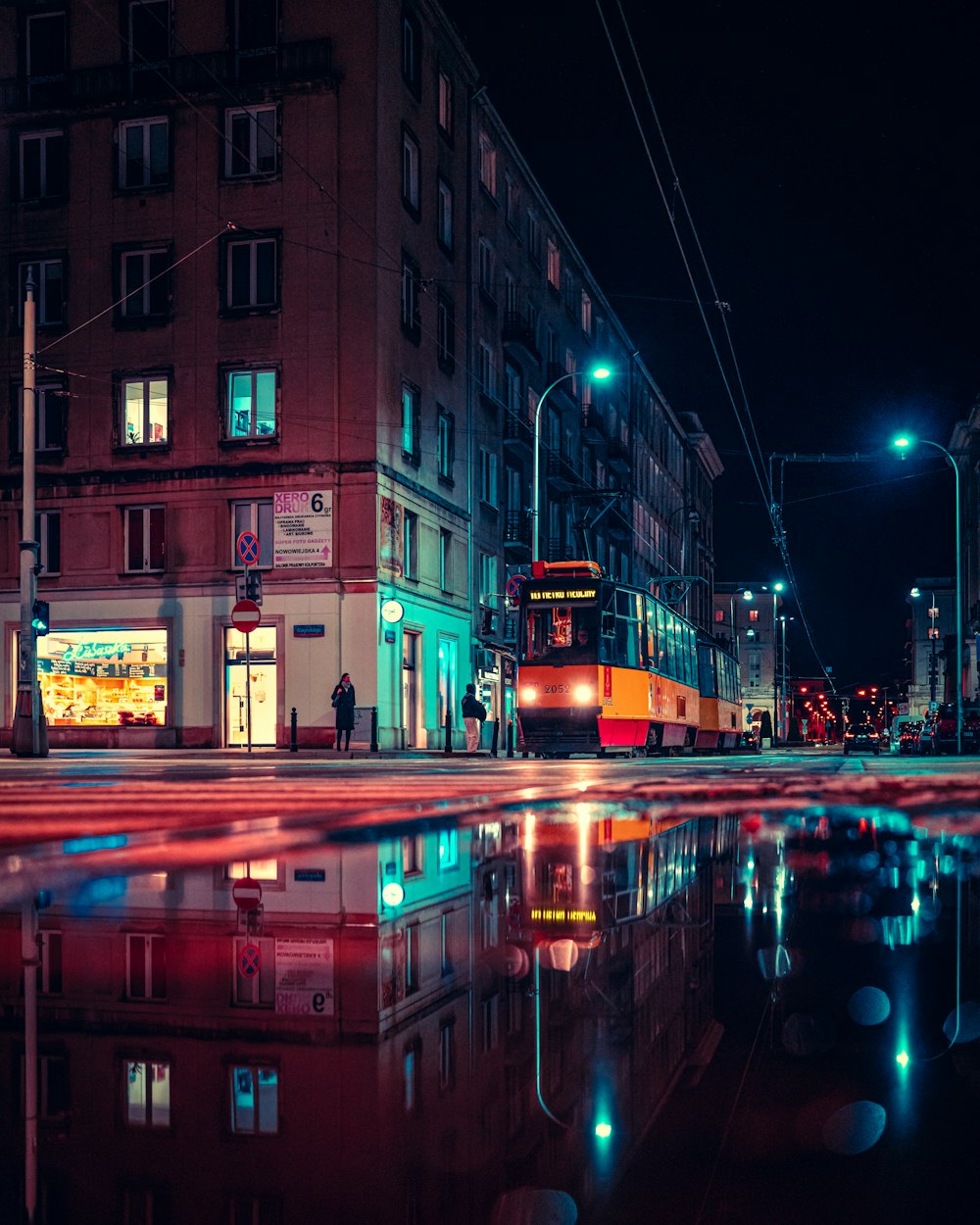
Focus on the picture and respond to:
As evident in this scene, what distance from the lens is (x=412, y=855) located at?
7.36 metres

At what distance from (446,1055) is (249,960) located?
127cm

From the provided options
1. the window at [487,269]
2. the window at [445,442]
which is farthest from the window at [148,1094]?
the window at [487,269]

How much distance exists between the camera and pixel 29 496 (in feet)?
93.4

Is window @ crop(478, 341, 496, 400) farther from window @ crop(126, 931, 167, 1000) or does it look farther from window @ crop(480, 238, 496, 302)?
window @ crop(126, 931, 167, 1000)

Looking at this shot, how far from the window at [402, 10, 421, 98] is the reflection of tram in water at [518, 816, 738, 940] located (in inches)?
1304

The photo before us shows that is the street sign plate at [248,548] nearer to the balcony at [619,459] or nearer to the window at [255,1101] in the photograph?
the window at [255,1101]

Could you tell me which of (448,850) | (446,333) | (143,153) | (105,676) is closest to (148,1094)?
(448,850)

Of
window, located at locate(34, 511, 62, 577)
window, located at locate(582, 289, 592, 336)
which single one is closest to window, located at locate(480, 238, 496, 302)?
window, located at locate(582, 289, 592, 336)

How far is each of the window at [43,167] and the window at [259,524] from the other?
1009cm

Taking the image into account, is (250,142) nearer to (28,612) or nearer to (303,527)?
(303,527)

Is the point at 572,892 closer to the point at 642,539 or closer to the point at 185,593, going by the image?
the point at 185,593

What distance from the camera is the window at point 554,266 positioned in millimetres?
56156

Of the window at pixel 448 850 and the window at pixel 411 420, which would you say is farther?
the window at pixel 411 420

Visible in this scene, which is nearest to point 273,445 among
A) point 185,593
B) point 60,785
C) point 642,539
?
point 185,593
